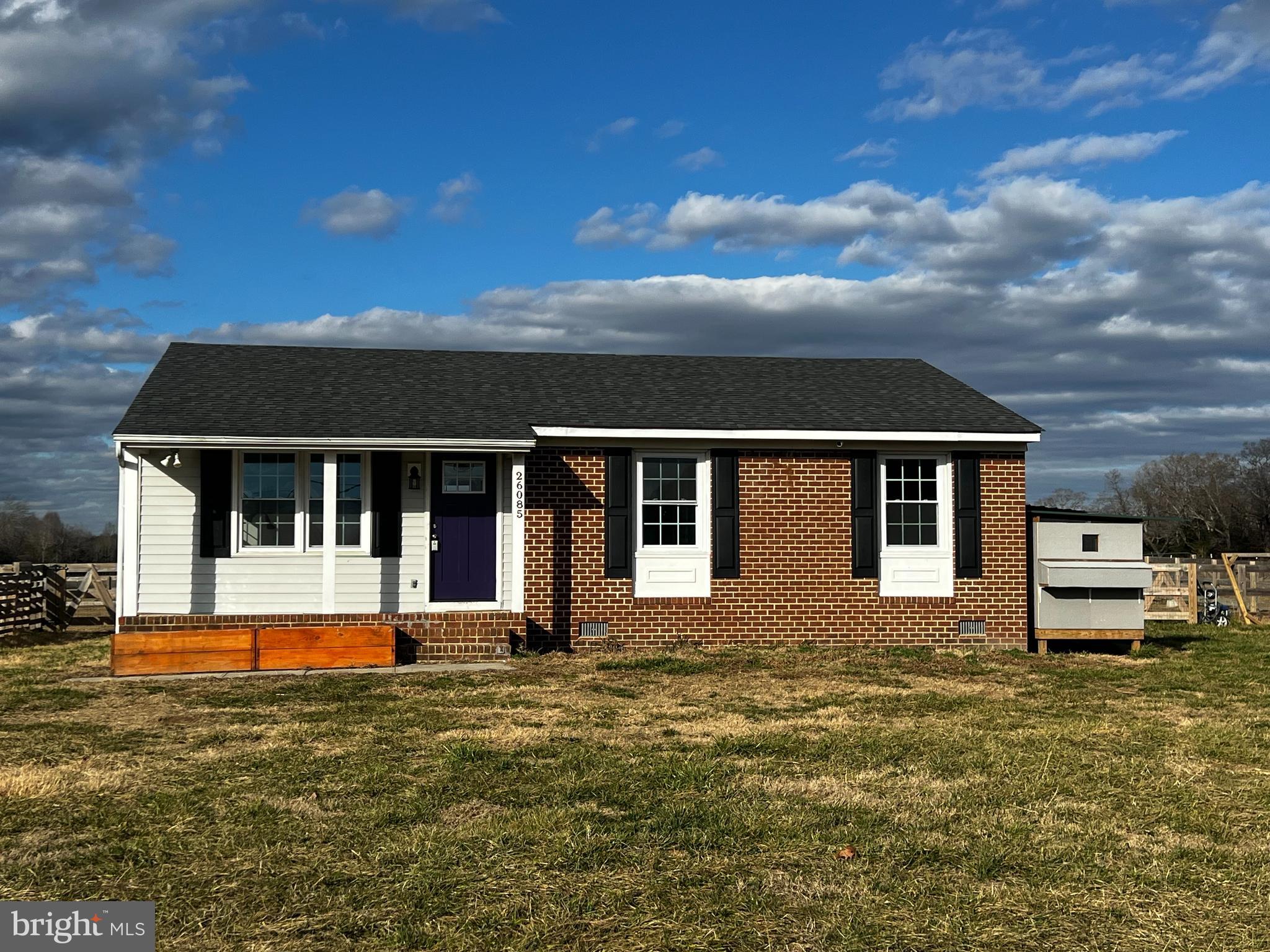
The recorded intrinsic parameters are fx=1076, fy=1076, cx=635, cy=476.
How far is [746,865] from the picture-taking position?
17.9ft

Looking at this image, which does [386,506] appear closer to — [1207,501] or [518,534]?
[518,534]

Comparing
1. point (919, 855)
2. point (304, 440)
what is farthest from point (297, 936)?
point (304, 440)

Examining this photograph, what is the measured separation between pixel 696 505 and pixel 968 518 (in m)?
4.03

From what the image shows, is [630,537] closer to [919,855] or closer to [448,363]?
[448,363]

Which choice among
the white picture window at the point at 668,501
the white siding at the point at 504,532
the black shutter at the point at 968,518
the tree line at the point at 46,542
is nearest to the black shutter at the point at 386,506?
the white siding at the point at 504,532

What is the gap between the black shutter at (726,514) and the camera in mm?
15555

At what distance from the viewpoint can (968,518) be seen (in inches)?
627

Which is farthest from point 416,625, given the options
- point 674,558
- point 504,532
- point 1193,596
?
point 1193,596

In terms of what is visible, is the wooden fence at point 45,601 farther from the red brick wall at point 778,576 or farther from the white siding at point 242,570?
the red brick wall at point 778,576

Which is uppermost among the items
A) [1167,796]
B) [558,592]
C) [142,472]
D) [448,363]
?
[448,363]

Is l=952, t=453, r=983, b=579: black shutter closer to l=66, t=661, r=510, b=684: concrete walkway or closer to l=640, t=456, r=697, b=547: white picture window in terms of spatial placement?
l=640, t=456, r=697, b=547: white picture window

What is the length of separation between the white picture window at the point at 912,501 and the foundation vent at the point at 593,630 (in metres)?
4.40

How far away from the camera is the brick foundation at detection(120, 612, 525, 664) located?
13938mm

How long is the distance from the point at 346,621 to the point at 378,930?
390 inches
